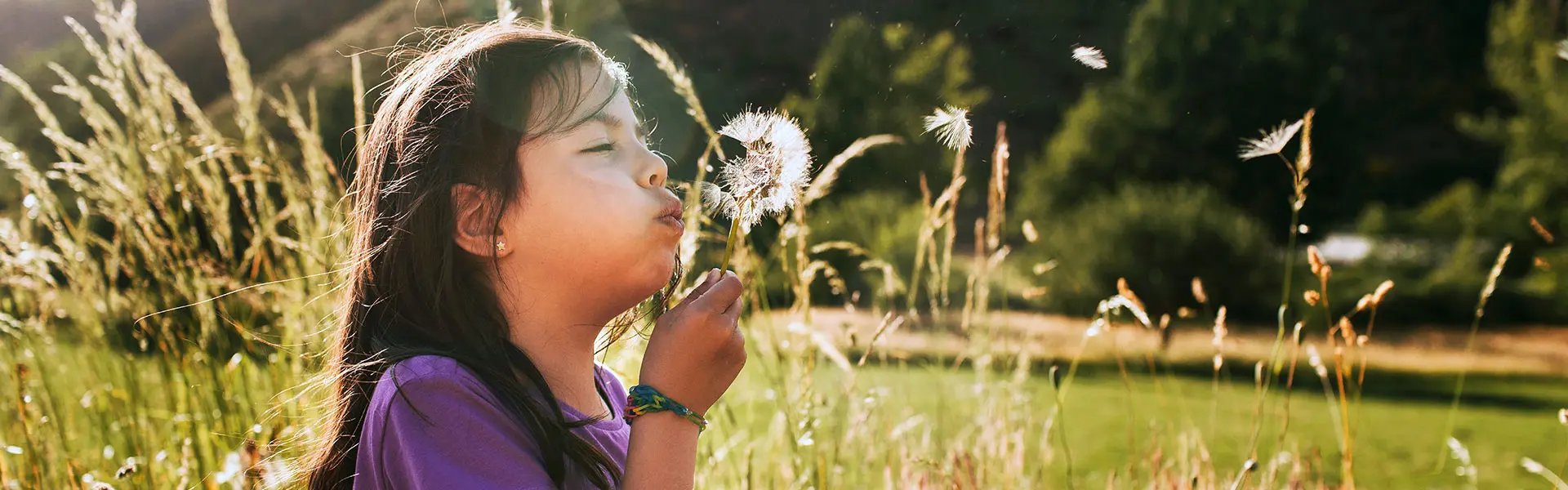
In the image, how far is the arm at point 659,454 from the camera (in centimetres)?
117

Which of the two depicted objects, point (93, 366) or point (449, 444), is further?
point (93, 366)

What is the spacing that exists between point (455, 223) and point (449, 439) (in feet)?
0.80

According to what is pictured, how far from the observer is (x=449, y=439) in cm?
115

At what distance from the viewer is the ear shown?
1.24 metres

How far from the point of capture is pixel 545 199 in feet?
4.00

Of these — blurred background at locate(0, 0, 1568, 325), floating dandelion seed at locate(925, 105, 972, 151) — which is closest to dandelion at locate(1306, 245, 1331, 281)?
floating dandelion seed at locate(925, 105, 972, 151)

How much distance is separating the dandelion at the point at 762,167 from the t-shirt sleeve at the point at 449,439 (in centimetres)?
34

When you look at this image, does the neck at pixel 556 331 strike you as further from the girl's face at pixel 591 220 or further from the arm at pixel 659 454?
the arm at pixel 659 454

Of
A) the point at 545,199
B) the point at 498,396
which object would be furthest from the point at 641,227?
the point at 498,396

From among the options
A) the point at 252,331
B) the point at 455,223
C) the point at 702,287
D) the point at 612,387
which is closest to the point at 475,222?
the point at 455,223

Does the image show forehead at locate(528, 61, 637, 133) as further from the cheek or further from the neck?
the neck

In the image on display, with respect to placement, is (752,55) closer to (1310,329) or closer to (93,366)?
(1310,329)

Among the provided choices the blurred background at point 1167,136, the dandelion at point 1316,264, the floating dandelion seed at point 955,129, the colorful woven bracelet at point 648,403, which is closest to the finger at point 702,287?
the colorful woven bracelet at point 648,403

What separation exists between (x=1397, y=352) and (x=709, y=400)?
10.9 m
